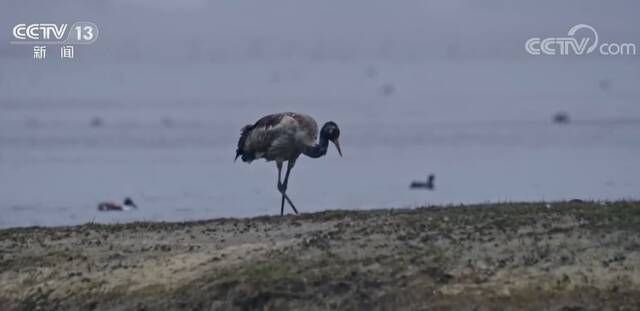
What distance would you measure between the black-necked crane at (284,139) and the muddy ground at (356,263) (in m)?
3.63

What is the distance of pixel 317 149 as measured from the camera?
21125mm

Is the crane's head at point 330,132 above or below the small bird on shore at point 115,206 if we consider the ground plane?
above

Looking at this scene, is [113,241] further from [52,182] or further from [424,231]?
[52,182]

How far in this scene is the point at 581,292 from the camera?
14.3m

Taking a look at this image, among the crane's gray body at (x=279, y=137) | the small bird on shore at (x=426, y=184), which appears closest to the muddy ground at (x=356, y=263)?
the crane's gray body at (x=279, y=137)

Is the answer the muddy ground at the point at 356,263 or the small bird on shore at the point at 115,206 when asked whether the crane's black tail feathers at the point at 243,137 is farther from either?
the small bird on shore at the point at 115,206

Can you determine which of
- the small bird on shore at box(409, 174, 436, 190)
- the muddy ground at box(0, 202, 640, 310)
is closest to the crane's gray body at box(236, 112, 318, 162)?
the muddy ground at box(0, 202, 640, 310)

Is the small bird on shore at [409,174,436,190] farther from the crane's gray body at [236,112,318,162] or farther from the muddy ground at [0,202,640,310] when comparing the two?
the muddy ground at [0,202,640,310]

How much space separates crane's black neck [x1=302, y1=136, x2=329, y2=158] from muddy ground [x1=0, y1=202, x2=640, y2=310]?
3.80m

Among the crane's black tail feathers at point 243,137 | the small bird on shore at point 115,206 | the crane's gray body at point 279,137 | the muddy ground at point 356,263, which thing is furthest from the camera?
the small bird on shore at point 115,206

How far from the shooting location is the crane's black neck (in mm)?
21078

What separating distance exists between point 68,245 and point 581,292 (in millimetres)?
4989

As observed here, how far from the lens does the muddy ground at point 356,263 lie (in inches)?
569

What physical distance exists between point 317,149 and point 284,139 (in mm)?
472
